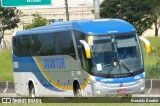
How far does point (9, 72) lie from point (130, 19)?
149 ft

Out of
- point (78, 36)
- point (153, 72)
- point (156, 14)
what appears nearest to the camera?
point (78, 36)

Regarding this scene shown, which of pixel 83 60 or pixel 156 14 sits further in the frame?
pixel 156 14

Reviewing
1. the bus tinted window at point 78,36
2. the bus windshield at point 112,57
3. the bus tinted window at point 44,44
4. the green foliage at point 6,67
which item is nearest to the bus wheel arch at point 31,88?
the bus tinted window at point 44,44

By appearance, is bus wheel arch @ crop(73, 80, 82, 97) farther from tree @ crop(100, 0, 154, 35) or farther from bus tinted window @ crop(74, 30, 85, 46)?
tree @ crop(100, 0, 154, 35)

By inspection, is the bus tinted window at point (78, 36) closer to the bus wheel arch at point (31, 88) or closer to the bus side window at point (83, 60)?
the bus side window at point (83, 60)

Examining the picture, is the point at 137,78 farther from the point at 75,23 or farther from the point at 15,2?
the point at 15,2

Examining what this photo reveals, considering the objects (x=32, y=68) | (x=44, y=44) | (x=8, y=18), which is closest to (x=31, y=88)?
(x=32, y=68)

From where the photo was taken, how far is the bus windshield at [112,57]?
68.3 ft

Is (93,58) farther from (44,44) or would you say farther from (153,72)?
(153,72)

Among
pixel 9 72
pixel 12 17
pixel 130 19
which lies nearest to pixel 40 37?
pixel 9 72

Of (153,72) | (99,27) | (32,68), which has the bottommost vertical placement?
(153,72)

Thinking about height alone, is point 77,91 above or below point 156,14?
above

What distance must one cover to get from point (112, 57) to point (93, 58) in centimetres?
67

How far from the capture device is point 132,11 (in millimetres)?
82312
